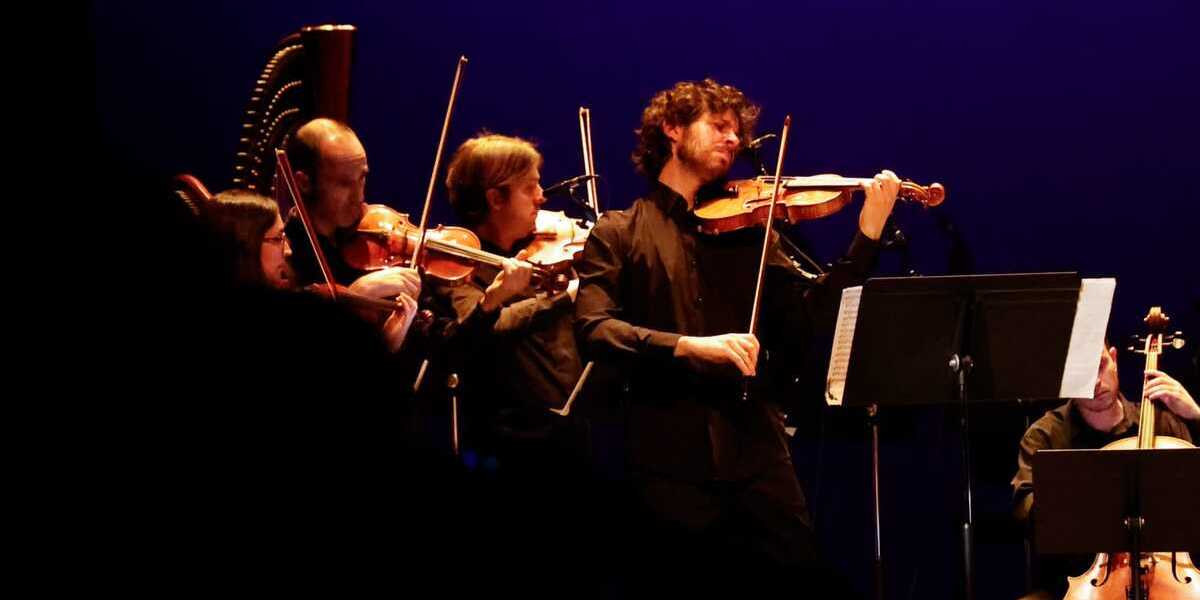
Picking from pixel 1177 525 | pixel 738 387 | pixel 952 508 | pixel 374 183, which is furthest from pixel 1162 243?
pixel 374 183

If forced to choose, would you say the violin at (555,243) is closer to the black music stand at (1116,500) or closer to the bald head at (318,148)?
the bald head at (318,148)

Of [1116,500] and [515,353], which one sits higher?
[515,353]

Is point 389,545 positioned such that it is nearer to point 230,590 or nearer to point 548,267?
point 230,590

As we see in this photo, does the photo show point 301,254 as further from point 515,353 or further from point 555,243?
point 555,243

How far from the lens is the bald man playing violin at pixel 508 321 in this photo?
3.49 m

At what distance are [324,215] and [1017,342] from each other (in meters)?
1.76

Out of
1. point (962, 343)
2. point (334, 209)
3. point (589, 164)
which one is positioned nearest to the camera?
point (962, 343)

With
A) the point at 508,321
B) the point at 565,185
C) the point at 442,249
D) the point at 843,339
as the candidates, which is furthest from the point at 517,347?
the point at 843,339

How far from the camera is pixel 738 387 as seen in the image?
3174mm

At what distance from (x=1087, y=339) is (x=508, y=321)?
1.48 m

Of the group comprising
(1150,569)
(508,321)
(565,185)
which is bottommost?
(1150,569)

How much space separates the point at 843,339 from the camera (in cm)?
310

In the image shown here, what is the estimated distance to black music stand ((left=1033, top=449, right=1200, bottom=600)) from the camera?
10.6 ft

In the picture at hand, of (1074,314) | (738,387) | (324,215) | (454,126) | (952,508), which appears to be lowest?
(952,508)
